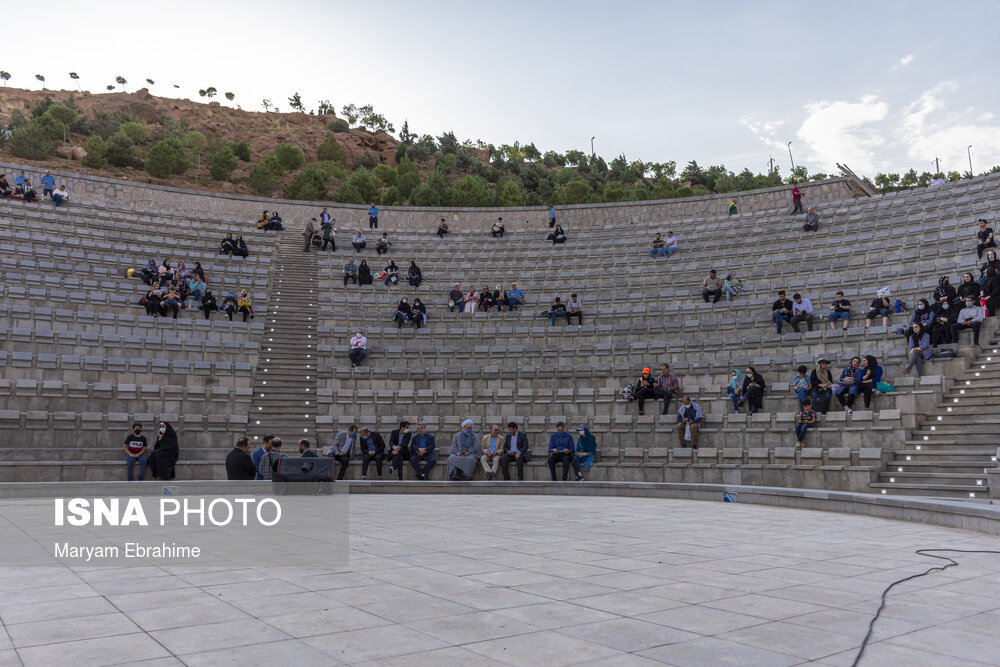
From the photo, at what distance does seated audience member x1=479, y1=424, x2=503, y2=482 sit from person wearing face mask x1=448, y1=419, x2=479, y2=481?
18 centimetres

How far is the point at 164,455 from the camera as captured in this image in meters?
14.5

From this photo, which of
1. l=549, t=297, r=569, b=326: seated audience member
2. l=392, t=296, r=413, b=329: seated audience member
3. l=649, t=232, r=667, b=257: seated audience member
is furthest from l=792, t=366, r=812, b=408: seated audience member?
l=392, t=296, r=413, b=329: seated audience member

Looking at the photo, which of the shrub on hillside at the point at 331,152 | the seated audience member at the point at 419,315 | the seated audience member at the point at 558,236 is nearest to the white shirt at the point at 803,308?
the seated audience member at the point at 419,315

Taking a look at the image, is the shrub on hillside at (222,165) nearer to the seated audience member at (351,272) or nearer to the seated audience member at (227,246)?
the seated audience member at (227,246)

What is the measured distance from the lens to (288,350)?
20406mm

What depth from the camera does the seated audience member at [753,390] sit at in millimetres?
15039

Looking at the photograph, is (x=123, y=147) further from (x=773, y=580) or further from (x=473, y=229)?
(x=773, y=580)

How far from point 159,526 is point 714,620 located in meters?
6.70

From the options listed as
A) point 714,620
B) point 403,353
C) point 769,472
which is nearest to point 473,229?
point 403,353

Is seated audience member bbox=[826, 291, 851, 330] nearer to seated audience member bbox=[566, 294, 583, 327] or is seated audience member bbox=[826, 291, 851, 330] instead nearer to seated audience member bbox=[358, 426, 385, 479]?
seated audience member bbox=[566, 294, 583, 327]

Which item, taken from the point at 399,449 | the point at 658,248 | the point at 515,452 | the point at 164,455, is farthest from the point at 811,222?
the point at 164,455

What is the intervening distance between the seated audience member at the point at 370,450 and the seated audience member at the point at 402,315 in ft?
19.9

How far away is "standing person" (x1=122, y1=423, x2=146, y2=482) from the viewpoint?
14289mm

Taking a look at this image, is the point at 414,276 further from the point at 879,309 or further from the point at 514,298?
the point at 879,309
